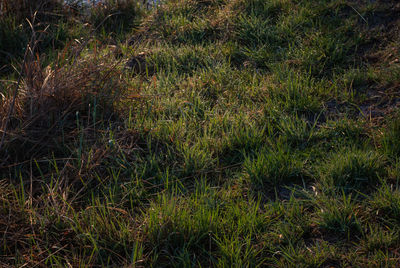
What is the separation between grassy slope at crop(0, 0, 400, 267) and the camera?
240 centimetres

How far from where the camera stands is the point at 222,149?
3.10 meters

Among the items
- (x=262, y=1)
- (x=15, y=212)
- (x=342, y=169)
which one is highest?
(x=262, y=1)

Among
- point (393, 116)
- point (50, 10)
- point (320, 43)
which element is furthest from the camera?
point (50, 10)

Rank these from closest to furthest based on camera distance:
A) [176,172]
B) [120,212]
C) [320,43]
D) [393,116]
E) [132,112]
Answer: [120,212], [176,172], [393,116], [132,112], [320,43]

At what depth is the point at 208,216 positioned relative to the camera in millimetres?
2441

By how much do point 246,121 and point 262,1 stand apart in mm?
1808

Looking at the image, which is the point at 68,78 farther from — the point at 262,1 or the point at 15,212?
the point at 262,1

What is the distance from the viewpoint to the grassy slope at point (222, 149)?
2.40 metres

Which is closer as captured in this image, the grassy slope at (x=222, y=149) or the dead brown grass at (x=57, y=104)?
the grassy slope at (x=222, y=149)

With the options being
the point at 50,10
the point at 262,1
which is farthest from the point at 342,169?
the point at 50,10

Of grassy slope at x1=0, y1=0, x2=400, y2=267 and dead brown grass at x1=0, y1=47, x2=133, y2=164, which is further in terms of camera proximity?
dead brown grass at x1=0, y1=47, x2=133, y2=164

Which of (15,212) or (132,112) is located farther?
(132,112)

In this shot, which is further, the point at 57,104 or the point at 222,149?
the point at 57,104

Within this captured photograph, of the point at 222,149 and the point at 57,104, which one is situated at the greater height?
the point at 57,104
